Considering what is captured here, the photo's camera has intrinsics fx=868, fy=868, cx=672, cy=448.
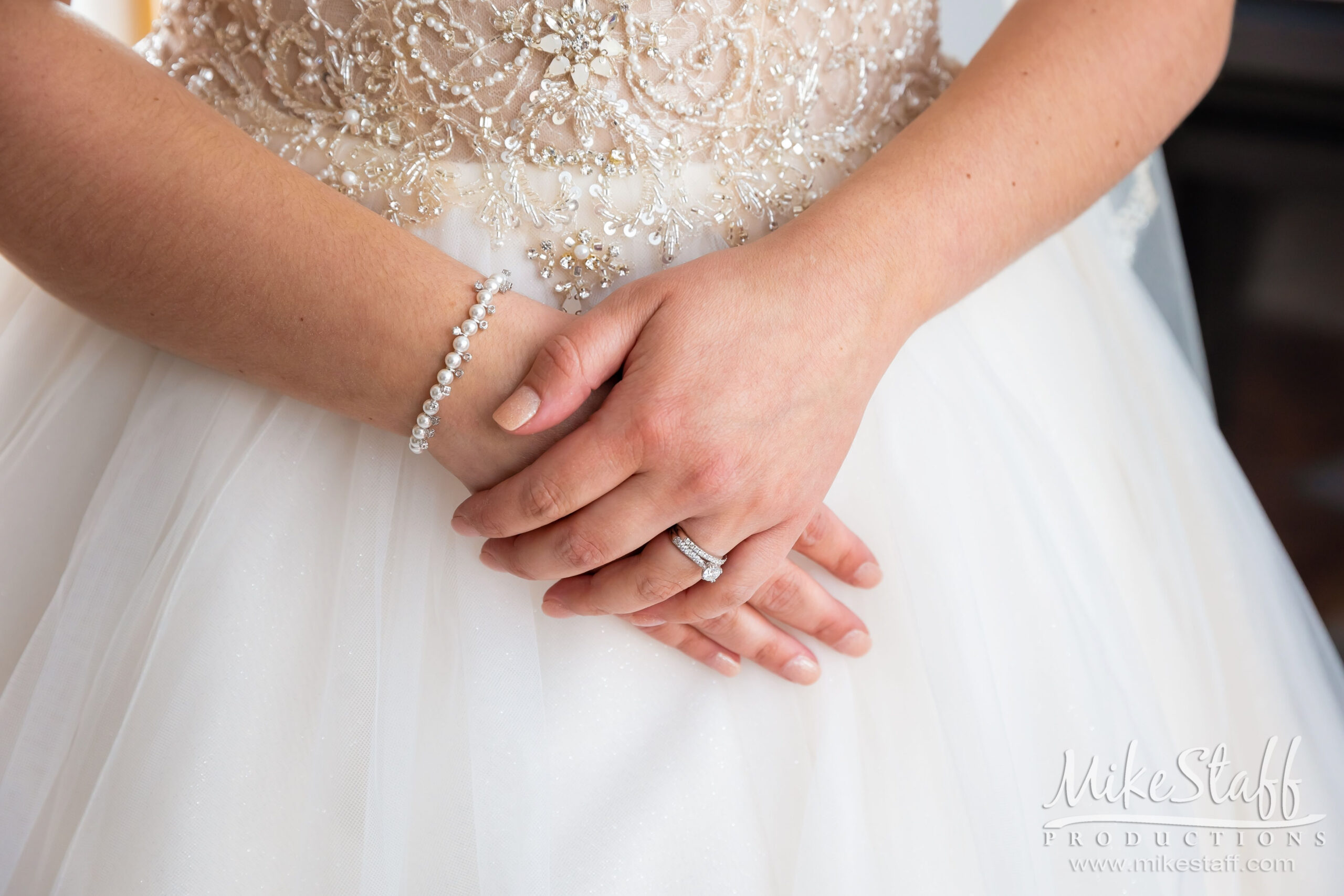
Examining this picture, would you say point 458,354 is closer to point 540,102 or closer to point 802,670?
point 540,102

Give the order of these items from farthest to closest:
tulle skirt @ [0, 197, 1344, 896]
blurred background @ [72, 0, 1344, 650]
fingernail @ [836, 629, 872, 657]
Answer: blurred background @ [72, 0, 1344, 650] < fingernail @ [836, 629, 872, 657] < tulle skirt @ [0, 197, 1344, 896]

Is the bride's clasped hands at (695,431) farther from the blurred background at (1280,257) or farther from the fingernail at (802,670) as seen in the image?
the blurred background at (1280,257)

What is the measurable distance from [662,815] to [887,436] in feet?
1.20

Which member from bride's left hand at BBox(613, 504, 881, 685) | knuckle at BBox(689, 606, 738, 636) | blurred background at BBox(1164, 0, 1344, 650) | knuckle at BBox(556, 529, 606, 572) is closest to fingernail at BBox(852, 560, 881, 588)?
bride's left hand at BBox(613, 504, 881, 685)

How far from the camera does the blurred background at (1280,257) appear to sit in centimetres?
163

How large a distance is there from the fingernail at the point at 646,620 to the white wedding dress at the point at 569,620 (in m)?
0.02

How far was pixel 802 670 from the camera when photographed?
2.20 feet

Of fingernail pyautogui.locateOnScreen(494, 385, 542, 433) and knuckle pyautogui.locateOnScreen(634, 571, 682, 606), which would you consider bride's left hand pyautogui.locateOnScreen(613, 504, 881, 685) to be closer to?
knuckle pyautogui.locateOnScreen(634, 571, 682, 606)

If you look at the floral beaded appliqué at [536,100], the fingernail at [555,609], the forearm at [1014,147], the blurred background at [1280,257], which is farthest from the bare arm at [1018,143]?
the blurred background at [1280,257]

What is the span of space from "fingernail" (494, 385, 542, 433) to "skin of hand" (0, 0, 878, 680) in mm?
34

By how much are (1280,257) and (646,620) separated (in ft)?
6.04

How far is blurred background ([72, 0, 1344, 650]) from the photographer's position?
163 cm

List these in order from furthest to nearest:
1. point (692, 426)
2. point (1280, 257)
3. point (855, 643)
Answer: point (1280, 257), point (855, 643), point (692, 426)

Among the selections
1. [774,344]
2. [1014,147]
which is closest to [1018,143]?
[1014,147]
